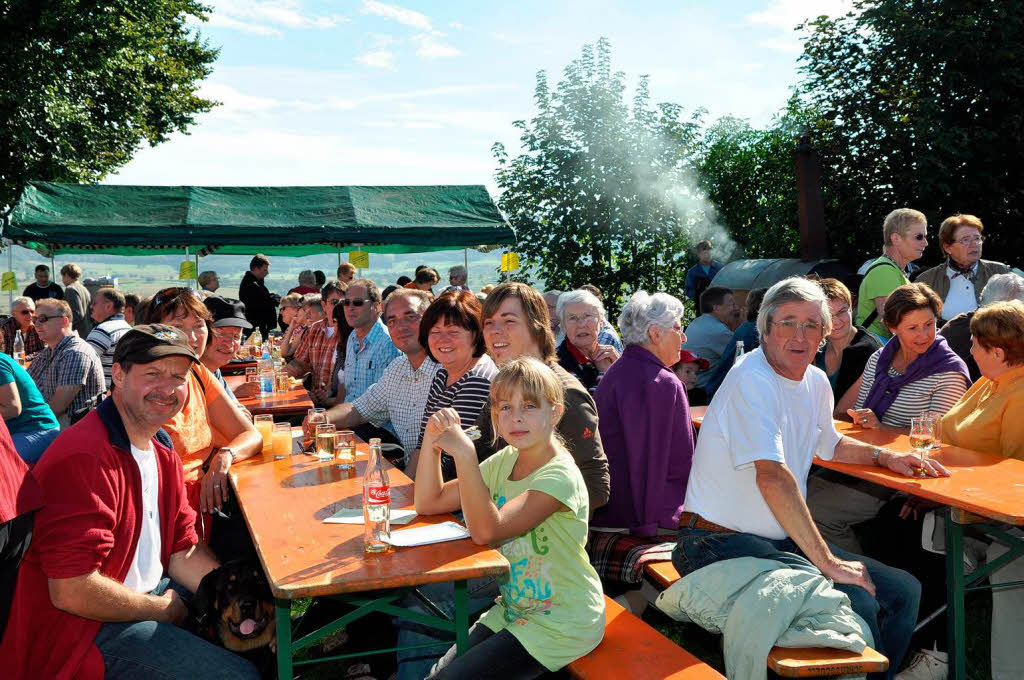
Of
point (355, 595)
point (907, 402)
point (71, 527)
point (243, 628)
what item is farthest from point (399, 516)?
point (907, 402)

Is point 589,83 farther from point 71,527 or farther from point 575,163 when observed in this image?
point 71,527

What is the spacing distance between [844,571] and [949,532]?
0.67 metres

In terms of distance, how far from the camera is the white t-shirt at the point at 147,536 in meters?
2.50

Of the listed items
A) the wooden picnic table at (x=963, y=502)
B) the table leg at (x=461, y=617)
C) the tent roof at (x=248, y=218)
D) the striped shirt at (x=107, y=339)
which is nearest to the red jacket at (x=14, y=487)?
the table leg at (x=461, y=617)

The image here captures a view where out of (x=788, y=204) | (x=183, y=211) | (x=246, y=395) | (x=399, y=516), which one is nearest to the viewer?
(x=399, y=516)

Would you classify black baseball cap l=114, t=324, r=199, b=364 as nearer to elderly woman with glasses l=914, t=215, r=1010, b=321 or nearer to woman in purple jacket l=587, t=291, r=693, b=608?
woman in purple jacket l=587, t=291, r=693, b=608

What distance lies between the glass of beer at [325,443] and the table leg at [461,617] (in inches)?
56.6

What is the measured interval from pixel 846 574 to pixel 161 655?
2.14 m

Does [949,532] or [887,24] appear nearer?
[949,532]

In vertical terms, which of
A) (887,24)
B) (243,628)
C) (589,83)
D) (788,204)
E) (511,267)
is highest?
(887,24)

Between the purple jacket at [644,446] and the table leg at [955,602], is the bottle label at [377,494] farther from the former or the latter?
the table leg at [955,602]

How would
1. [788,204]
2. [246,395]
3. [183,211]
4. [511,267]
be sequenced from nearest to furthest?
[246,395]
[183,211]
[511,267]
[788,204]

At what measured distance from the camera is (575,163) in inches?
470

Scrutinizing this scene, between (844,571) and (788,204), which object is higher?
(788,204)
